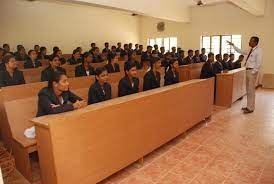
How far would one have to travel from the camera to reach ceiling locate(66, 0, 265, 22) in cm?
501

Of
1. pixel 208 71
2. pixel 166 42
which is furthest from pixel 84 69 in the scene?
pixel 166 42

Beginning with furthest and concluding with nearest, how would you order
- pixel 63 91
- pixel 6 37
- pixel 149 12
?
pixel 6 37, pixel 149 12, pixel 63 91

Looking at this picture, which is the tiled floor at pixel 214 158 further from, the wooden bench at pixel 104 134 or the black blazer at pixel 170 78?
the black blazer at pixel 170 78

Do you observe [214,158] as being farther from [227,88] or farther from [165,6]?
[165,6]

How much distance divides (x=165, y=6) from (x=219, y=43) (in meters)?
3.55

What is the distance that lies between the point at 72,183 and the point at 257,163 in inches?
86.7

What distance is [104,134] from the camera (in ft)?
7.70

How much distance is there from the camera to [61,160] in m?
1.99

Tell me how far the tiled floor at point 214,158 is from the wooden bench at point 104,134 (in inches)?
6.8

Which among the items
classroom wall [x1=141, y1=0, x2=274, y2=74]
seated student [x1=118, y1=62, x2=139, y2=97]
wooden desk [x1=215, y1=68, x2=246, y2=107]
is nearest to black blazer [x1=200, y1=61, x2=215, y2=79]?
wooden desk [x1=215, y1=68, x2=246, y2=107]

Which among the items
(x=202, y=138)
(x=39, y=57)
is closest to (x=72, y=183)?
(x=202, y=138)

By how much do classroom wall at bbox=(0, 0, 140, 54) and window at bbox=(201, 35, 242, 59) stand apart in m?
3.55

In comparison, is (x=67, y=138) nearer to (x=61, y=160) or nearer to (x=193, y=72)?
(x=61, y=160)

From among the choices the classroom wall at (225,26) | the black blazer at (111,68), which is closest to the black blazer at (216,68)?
the black blazer at (111,68)
